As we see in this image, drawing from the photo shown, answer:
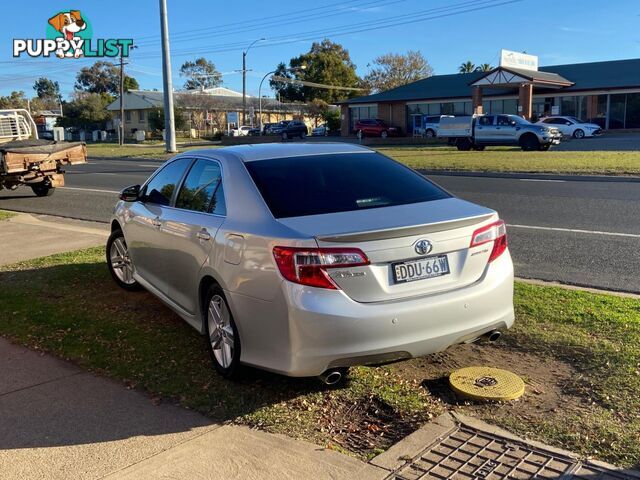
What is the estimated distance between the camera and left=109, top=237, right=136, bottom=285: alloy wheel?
6.60 m

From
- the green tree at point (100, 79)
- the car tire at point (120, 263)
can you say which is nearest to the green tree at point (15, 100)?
the green tree at point (100, 79)

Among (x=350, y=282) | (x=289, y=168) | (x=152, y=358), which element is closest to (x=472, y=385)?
(x=350, y=282)

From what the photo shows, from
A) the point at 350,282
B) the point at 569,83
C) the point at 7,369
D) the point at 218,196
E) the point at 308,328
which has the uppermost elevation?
the point at 569,83

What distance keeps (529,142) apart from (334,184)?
2778 centimetres

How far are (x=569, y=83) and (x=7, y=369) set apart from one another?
4545 centimetres

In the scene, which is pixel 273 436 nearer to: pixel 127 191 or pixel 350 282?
pixel 350 282

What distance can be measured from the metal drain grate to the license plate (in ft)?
2.99

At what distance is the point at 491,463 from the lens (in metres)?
3.23

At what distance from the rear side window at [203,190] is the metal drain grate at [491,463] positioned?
2.09 m

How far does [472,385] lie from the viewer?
4090mm

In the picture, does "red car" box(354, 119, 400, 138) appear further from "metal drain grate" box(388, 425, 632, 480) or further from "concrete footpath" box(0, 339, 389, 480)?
"metal drain grate" box(388, 425, 632, 480)

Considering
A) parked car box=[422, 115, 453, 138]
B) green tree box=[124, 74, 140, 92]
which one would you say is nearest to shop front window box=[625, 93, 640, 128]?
parked car box=[422, 115, 453, 138]

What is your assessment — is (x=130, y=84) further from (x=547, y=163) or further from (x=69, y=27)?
(x=547, y=163)

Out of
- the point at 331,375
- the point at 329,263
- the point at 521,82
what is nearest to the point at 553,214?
the point at 331,375
